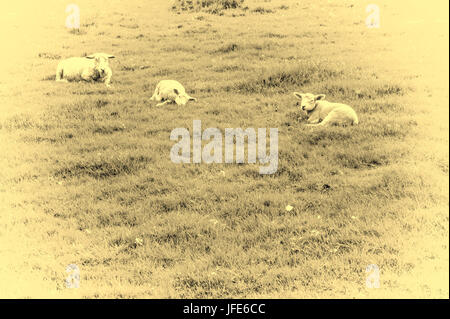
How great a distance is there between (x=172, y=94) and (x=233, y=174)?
432cm

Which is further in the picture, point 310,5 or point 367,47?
point 310,5

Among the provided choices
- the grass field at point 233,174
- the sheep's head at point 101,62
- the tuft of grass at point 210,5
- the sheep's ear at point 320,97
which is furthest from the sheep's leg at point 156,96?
the tuft of grass at point 210,5

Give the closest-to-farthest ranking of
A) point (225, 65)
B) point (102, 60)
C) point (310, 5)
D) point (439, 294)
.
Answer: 1. point (439, 294)
2. point (102, 60)
3. point (225, 65)
4. point (310, 5)

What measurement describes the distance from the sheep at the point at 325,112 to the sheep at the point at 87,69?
591 cm

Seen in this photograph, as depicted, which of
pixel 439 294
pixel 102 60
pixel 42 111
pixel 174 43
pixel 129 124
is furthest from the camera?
pixel 174 43

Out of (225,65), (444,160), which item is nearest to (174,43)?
(225,65)

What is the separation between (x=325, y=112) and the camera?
37.9 ft

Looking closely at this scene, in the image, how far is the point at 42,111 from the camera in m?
13.3

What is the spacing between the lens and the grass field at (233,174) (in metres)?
6.82

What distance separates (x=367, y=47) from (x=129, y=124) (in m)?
8.82

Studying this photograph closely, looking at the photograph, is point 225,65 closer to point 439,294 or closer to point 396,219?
point 396,219

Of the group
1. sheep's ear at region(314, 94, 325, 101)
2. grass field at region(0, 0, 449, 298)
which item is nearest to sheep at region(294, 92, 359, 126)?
sheep's ear at region(314, 94, 325, 101)

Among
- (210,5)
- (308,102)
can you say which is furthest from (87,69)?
(210,5)

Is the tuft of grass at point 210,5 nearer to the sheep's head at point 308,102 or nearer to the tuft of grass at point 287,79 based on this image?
the tuft of grass at point 287,79
